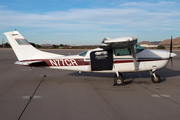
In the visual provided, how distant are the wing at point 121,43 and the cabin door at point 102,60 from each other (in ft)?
1.04

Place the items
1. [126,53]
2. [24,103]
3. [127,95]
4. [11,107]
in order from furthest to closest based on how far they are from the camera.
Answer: [126,53], [127,95], [24,103], [11,107]

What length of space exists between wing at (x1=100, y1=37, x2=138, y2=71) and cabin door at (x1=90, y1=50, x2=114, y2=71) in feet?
1.04

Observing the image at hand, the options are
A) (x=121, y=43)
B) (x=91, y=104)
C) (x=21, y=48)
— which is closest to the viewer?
(x=91, y=104)

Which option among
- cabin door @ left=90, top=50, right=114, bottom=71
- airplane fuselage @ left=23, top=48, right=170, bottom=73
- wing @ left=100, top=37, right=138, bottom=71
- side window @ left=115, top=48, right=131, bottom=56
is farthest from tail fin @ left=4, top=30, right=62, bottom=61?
side window @ left=115, top=48, right=131, bottom=56

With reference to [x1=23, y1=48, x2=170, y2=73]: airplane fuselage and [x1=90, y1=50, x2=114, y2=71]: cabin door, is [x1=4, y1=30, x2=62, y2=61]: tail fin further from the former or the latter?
[x1=90, y1=50, x2=114, y2=71]: cabin door

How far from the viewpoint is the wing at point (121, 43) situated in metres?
6.43

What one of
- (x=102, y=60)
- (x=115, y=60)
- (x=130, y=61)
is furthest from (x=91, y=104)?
(x=130, y=61)

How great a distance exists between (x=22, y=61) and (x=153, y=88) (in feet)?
20.2

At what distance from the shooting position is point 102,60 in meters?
7.99

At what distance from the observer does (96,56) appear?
8078mm

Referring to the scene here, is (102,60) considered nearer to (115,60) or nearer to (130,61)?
(115,60)

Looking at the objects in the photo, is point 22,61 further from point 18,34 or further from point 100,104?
point 100,104

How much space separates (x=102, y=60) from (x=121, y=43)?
142 cm

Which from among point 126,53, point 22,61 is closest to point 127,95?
point 126,53
